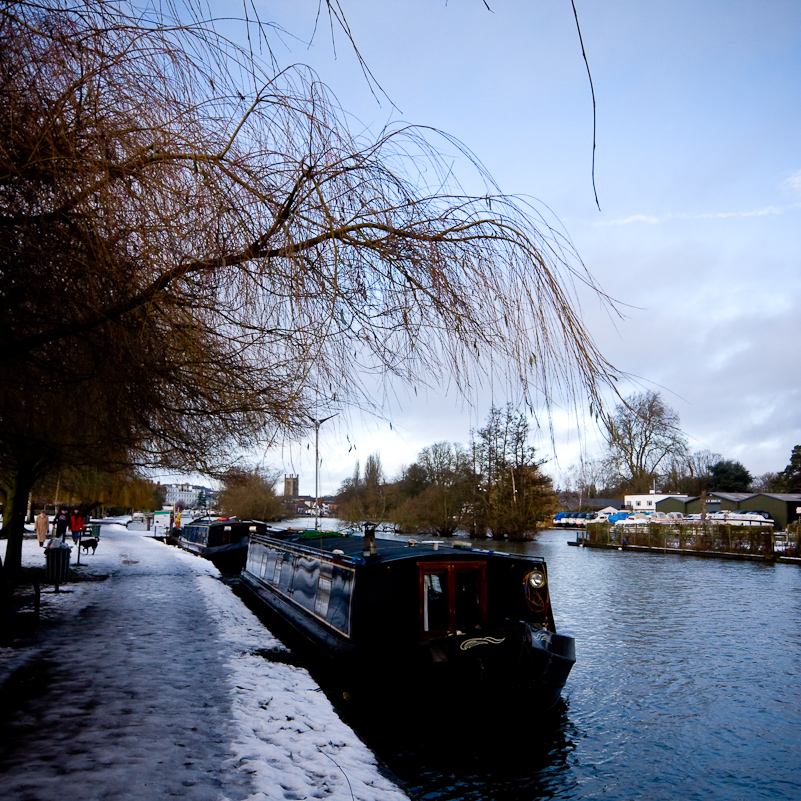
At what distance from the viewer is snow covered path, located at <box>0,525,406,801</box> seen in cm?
466

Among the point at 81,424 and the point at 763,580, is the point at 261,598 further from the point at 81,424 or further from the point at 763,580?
the point at 763,580

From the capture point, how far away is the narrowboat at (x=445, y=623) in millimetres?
8336

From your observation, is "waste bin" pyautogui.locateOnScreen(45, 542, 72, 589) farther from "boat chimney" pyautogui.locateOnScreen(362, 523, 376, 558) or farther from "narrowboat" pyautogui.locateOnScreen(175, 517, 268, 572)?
"narrowboat" pyautogui.locateOnScreen(175, 517, 268, 572)

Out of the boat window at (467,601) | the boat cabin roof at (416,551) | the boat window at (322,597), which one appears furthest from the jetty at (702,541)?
the boat window at (322,597)

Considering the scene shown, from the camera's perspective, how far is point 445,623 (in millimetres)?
9055

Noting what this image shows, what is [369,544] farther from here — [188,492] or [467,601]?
[188,492]

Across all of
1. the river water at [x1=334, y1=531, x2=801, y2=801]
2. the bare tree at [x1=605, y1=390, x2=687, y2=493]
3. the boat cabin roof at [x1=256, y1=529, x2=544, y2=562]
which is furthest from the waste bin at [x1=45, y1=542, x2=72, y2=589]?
the bare tree at [x1=605, y1=390, x2=687, y2=493]

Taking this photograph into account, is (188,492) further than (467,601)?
Yes

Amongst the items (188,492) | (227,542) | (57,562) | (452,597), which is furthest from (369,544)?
(188,492)

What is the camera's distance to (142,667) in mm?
7996

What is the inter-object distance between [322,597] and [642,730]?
16.3 feet

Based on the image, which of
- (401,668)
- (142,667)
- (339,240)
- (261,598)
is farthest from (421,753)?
(261,598)

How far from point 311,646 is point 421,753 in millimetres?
3478

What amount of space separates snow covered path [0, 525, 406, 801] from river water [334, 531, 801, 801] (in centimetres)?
151
